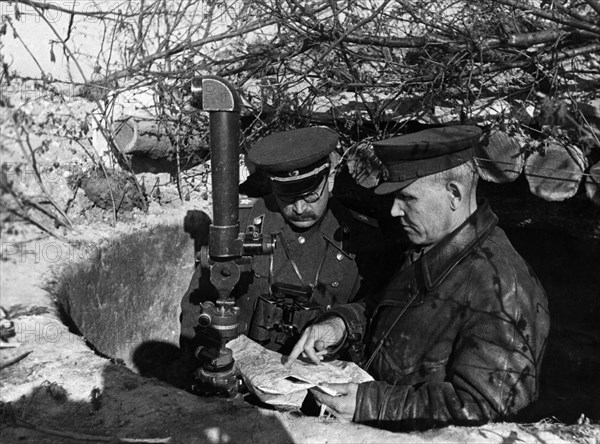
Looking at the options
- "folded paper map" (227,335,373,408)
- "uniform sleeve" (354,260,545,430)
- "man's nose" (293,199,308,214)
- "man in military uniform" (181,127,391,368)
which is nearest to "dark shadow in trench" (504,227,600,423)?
"man in military uniform" (181,127,391,368)

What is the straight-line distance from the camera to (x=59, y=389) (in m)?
2.88

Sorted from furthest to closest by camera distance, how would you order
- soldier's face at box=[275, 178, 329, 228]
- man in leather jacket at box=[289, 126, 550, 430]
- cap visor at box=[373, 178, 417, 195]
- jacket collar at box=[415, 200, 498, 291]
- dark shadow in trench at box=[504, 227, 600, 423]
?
dark shadow in trench at box=[504, 227, 600, 423]
soldier's face at box=[275, 178, 329, 228]
cap visor at box=[373, 178, 417, 195]
jacket collar at box=[415, 200, 498, 291]
man in leather jacket at box=[289, 126, 550, 430]

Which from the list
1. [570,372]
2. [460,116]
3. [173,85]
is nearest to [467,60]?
[460,116]

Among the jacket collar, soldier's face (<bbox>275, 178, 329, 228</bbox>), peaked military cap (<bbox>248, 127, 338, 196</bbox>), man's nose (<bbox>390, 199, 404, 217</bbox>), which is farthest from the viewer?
soldier's face (<bbox>275, 178, 329, 228</bbox>)

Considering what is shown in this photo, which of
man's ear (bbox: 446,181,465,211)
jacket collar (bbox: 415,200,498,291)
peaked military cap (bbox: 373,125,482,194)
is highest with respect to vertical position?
peaked military cap (bbox: 373,125,482,194)

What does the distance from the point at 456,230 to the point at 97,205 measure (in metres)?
2.70

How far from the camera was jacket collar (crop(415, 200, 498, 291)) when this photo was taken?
3.34 m

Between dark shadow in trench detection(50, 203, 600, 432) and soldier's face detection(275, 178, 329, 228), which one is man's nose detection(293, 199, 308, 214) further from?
dark shadow in trench detection(50, 203, 600, 432)

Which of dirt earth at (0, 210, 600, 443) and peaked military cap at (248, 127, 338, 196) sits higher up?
peaked military cap at (248, 127, 338, 196)

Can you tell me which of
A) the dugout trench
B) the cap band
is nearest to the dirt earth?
the dugout trench

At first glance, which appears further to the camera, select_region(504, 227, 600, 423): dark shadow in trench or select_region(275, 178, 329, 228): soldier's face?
select_region(504, 227, 600, 423): dark shadow in trench

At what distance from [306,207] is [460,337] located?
1593 mm

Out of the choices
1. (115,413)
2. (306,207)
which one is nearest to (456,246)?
(306,207)

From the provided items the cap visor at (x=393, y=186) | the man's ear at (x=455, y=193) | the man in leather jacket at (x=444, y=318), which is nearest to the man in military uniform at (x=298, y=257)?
the man in leather jacket at (x=444, y=318)
